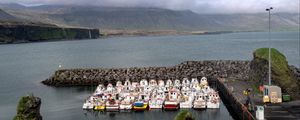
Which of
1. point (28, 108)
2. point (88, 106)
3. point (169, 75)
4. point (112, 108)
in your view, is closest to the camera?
point (28, 108)

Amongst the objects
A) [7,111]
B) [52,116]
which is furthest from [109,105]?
[7,111]

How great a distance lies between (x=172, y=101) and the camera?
180 ft

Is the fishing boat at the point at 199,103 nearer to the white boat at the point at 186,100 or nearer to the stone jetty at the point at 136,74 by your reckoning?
the white boat at the point at 186,100

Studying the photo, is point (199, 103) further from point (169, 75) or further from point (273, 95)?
point (169, 75)

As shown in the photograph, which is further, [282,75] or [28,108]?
[282,75]

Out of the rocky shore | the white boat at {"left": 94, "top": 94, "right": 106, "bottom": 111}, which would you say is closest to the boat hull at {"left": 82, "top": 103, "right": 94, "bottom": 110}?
the white boat at {"left": 94, "top": 94, "right": 106, "bottom": 111}

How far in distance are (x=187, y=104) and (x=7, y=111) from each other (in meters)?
25.9

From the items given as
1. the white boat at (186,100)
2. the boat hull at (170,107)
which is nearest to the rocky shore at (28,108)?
the boat hull at (170,107)

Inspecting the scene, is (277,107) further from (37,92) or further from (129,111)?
(37,92)

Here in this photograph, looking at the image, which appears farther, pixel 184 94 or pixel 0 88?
pixel 0 88

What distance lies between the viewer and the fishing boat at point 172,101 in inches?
2131

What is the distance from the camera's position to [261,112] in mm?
36875

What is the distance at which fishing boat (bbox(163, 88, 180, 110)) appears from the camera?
54.1 meters

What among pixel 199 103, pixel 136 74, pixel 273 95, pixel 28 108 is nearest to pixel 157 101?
pixel 199 103
